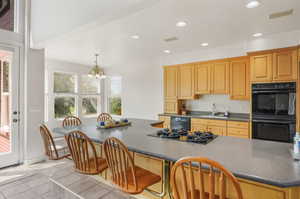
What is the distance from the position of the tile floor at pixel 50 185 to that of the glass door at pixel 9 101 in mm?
467

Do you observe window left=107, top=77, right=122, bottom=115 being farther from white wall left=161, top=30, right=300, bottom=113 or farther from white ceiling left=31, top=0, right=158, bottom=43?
white ceiling left=31, top=0, right=158, bottom=43

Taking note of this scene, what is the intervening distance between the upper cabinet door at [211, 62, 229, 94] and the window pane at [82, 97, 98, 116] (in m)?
4.59

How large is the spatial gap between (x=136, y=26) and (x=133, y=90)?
3365 millimetres

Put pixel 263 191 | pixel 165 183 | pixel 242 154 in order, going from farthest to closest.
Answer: pixel 165 183 < pixel 242 154 < pixel 263 191

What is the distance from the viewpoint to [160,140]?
1985mm

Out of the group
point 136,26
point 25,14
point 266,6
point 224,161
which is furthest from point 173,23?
point 25,14

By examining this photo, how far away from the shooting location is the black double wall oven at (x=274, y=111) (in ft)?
10.4

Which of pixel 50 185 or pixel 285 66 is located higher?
pixel 285 66

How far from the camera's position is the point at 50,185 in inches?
105

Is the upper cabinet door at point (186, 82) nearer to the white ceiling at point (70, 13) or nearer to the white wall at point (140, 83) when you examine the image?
the white wall at point (140, 83)

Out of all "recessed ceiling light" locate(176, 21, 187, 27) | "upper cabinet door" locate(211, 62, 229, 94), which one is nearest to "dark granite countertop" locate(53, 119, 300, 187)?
"recessed ceiling light" locate(176, 21, 187, 27)

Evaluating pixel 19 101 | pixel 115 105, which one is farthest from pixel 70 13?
pixel 115 105

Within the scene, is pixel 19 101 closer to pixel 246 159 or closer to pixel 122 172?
pixel 122 172

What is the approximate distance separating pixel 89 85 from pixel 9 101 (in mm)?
3347
